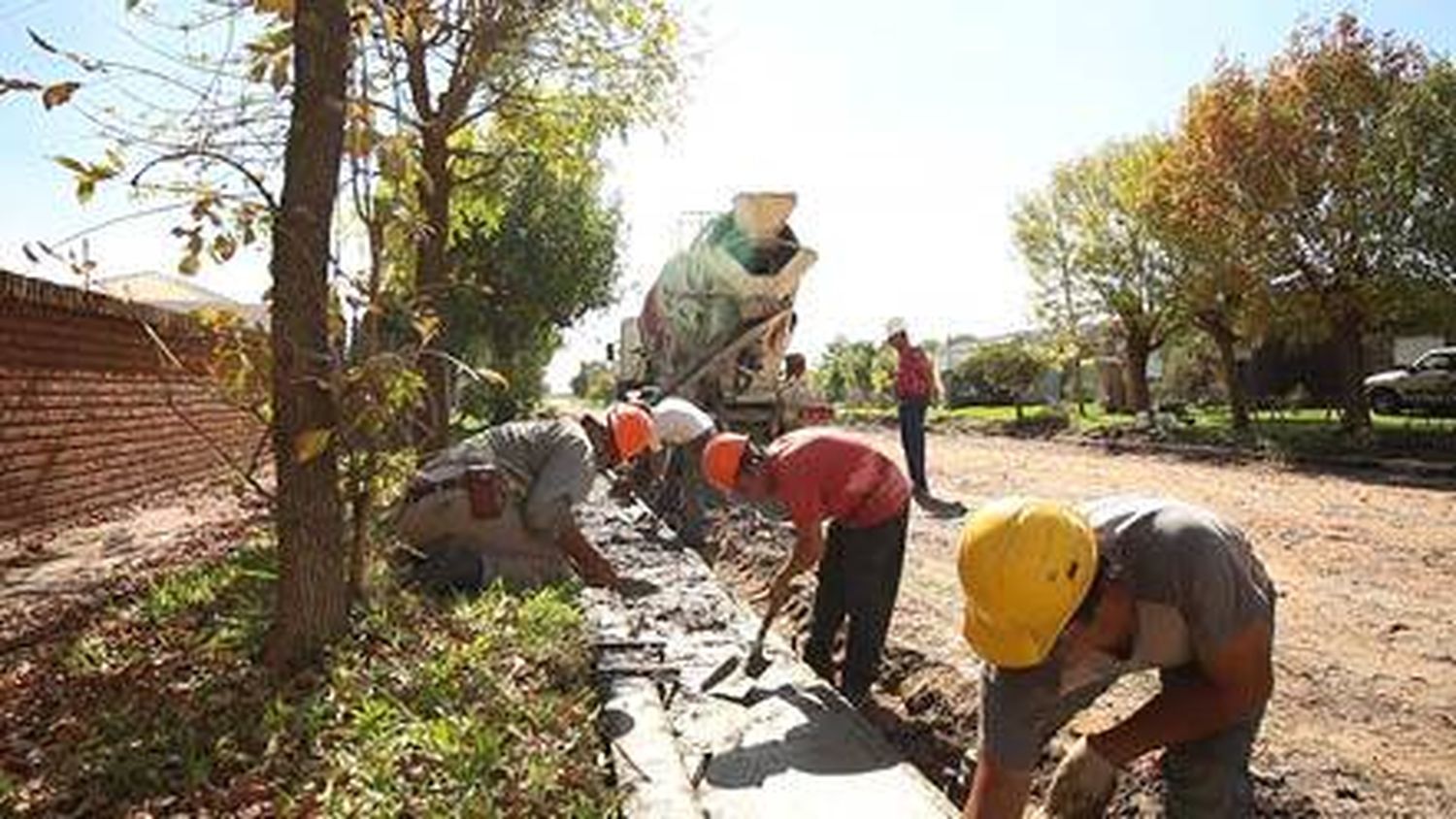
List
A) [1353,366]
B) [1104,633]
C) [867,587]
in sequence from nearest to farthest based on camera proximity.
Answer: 1. [1104,633]
2. [867,587]
3. [1353,366]

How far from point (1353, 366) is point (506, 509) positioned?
17118 mm

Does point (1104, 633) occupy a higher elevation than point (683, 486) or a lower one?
higher

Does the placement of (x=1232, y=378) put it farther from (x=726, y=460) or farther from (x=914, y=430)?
(x=726, y=460)

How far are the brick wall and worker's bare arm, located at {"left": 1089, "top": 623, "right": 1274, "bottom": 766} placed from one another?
6.63 meters

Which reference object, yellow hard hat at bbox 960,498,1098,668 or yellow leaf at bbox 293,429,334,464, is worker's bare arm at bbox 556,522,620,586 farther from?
yellow hard hat at bbox 960,498,1098,668

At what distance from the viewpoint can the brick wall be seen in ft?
32.4

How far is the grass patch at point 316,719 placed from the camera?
392 cm

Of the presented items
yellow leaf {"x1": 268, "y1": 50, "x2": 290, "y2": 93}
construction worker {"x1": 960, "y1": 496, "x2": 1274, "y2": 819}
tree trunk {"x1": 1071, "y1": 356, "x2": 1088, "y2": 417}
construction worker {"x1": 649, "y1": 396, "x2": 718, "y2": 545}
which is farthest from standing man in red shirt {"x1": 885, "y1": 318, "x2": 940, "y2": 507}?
tree trunk {"x1": 1071, "y1": 356, "x2": 1088, "y2": 417}

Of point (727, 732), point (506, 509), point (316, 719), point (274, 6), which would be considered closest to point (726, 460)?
point (727, 732)

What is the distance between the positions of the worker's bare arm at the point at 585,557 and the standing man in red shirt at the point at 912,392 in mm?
7095

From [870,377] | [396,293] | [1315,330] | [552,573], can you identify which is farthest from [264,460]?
[870,377]

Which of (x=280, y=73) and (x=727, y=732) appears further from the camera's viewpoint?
(x=727, y=732)

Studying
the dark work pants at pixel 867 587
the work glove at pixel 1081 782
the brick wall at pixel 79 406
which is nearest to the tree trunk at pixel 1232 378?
the brick wall at pixel 79 406

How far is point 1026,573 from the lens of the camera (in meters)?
2.98
